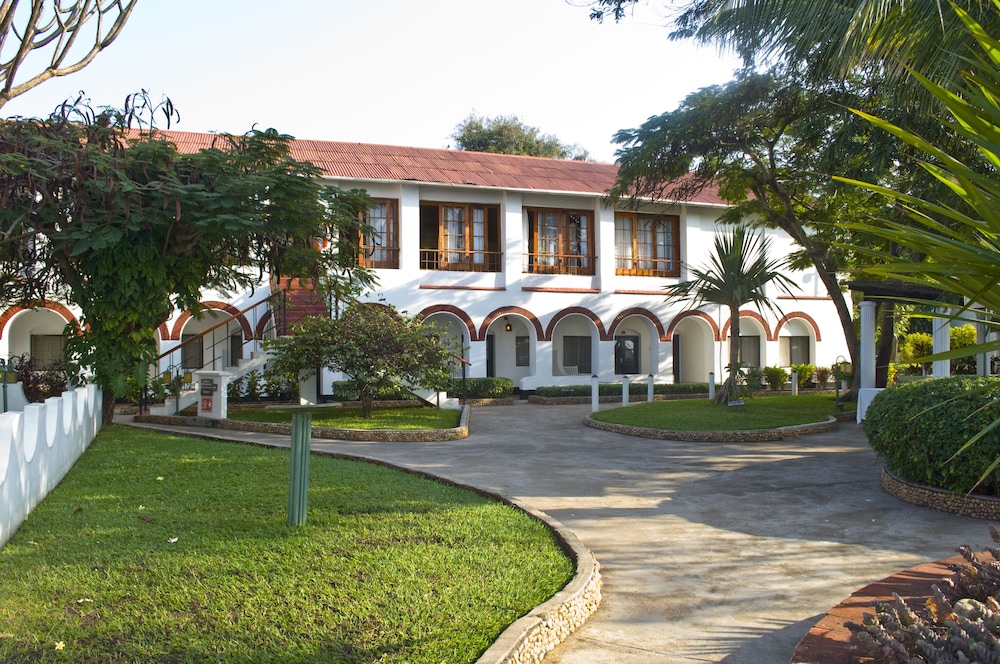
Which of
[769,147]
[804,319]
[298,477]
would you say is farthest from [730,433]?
[804,319]

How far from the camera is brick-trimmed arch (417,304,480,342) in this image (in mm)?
22719

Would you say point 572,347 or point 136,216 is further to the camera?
point 572,347

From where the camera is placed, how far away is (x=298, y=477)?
602 cm

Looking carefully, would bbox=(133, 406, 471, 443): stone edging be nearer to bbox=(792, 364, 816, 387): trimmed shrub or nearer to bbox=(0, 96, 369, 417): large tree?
bbox=(0, 96, 369, 417): large tree

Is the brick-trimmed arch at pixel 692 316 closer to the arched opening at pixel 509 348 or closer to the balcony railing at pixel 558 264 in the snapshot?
the balcony railing at pixel 558 264

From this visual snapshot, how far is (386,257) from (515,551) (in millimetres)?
18007

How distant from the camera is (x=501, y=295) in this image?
2366 cm

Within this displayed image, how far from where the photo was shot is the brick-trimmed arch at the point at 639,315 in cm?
2519

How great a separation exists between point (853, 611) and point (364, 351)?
11751mm

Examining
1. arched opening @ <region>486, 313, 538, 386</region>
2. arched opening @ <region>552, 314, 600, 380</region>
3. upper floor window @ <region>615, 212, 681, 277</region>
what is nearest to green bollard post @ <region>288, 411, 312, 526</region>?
arched opening @ <region>486, 313, 538, 386</region>

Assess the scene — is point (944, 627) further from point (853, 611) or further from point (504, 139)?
point (504, 139)

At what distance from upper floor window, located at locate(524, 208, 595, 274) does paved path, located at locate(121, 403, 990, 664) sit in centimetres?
1220

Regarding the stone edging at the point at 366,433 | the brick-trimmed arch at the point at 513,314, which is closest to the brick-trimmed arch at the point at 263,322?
the brick-trimmed arch at the point at 513,314

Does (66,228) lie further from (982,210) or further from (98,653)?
(982,210)
